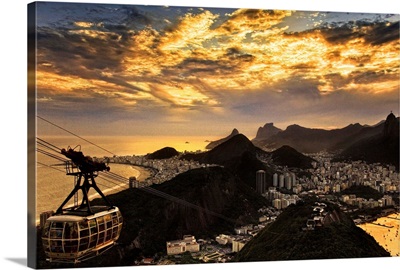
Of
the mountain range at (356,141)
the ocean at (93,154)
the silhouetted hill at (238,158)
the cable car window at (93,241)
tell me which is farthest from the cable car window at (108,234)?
the mountain range at (356,141)

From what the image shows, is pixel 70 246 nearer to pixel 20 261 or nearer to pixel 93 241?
pixel 93 241

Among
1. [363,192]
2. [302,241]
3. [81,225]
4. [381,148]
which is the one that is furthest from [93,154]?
[381,148]

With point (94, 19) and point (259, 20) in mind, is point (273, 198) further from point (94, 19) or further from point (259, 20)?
point (94, 19)

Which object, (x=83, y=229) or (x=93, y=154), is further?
(x=93, y=154)

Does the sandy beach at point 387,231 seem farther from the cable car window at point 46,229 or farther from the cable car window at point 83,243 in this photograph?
the cable car window at point 46,229

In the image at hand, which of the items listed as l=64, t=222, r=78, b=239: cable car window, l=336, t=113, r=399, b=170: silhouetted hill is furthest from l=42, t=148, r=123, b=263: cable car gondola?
l=336, t=113, r=399, b=170: silhouetted hill

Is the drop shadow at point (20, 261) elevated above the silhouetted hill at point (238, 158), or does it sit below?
below
